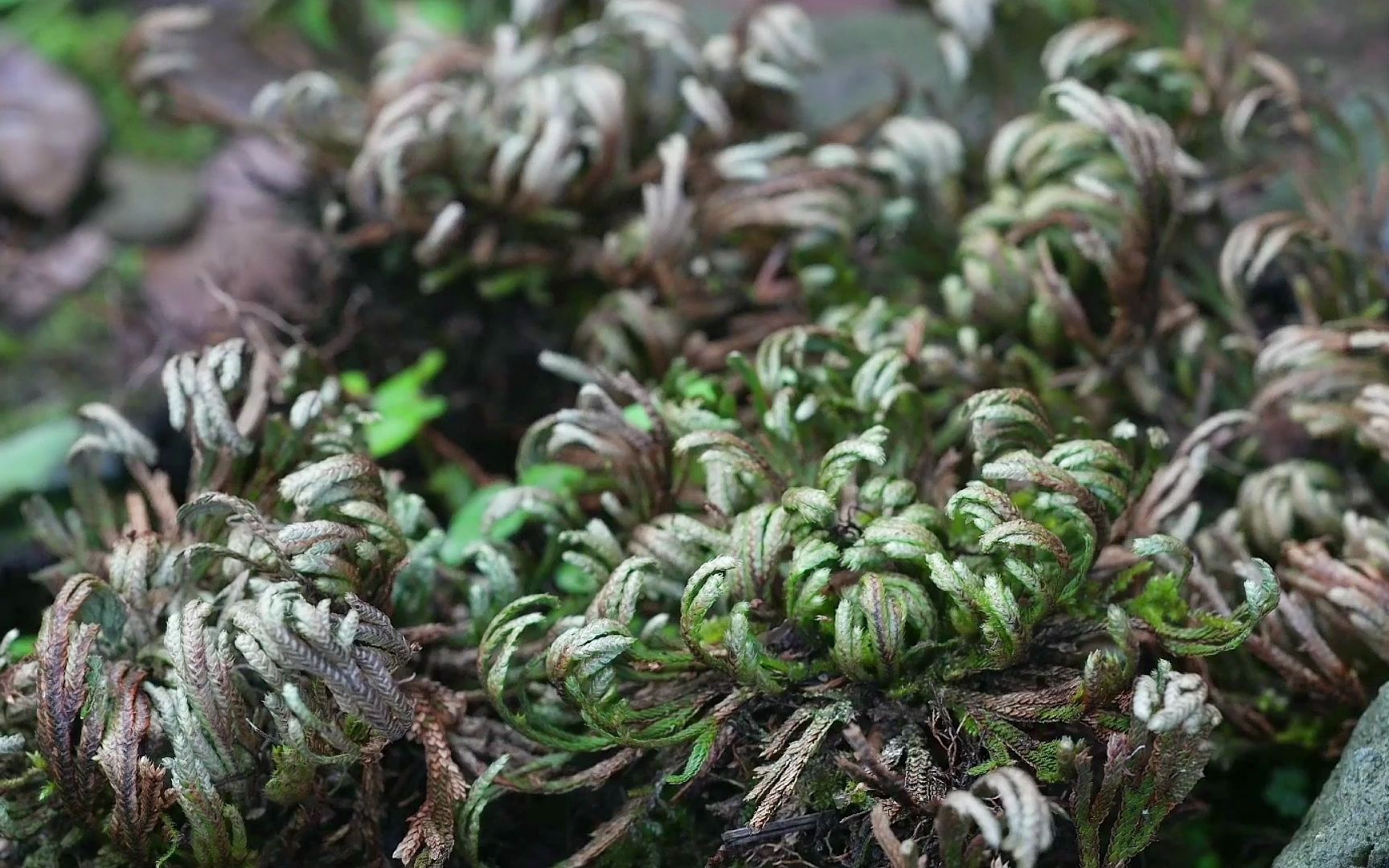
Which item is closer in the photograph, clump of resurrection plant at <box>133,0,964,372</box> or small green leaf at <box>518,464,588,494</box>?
small green leaf at <box>518,464,588,494</box>

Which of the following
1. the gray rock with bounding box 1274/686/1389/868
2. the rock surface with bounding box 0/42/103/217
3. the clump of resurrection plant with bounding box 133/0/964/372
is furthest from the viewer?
the rock surface with bounding box 0/42/103/217

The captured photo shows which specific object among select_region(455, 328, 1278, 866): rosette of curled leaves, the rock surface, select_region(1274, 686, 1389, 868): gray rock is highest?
the rock surface

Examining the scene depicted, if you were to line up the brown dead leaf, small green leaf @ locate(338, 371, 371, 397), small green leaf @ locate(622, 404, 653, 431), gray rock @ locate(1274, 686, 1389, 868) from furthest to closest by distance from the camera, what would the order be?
1. the brown dead leaf
2. small green leaf @ locate(338, 371, 371, 397)
3. small green leaf @ locate(622, 404, 653, 431)
4. gray rock @ locate(1274, 686, 1389, 868)

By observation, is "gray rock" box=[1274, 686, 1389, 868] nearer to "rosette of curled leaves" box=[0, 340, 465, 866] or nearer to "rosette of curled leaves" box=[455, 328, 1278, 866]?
"rosette of curled leaves" box=[455, 328, 1278, 866]

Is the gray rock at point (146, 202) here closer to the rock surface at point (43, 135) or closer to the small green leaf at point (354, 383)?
the rock surface at point (43, 135)

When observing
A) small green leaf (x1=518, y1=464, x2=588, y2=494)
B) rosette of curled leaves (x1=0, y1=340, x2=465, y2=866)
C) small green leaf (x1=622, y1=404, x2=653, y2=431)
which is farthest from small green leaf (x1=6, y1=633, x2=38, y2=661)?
small green leaf (x1=622, y1=404, x2=653, y2=431)

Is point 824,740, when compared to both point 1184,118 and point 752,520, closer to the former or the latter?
point 752,520

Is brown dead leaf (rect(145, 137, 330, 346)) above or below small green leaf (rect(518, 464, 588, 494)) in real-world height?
above
